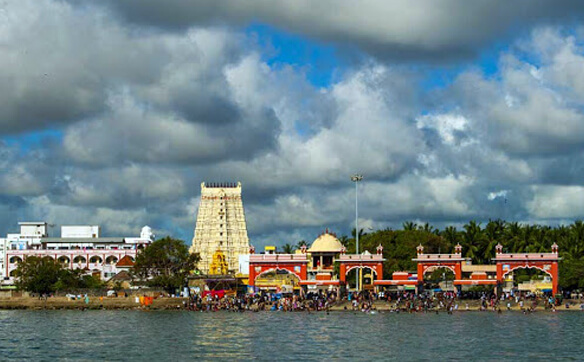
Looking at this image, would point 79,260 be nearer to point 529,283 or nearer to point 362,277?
point 362,277

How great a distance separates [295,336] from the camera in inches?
2972

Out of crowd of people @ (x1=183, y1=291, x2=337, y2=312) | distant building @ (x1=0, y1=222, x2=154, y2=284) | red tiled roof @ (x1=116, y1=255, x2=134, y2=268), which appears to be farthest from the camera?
distant building @ (x1=0, y1=222, x2=154, y2=284)

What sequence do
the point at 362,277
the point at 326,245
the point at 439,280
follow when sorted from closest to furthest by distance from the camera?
the point at 439,280 → the point at 362,277 → the point at 326,245

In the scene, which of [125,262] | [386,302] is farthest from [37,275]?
[386,302]

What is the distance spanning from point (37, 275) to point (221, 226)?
178ft

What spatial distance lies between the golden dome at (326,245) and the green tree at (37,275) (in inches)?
1429

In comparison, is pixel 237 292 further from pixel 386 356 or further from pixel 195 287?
pixel 386 356

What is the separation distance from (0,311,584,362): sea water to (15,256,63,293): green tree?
55.8 feet

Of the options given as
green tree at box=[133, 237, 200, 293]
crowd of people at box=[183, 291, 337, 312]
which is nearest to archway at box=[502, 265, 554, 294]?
crowd of people at box=[183, 291, 337, 312]

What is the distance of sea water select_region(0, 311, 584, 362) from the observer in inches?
2539

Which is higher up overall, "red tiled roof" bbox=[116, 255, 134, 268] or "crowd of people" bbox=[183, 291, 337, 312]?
"red tiled roof" bbox=[116, 255, 134, 268]

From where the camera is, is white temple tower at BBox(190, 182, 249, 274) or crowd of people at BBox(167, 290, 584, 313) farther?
white temple tower at BBox(190, 182, 249, 274)

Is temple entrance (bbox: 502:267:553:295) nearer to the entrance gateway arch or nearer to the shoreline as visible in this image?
the entrance gateway arch

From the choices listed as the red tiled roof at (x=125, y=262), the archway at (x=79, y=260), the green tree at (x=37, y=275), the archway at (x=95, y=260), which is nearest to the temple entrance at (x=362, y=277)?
the red tiled roof at (x=125, y=262)
